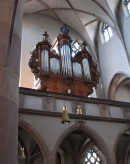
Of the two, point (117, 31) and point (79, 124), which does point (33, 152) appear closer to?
point (79, 124)

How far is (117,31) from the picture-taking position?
16672 mm

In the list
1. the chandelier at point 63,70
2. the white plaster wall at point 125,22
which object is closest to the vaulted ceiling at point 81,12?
the white plaster wall at point 125,22

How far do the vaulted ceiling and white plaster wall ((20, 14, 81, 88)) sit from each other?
1.37ft

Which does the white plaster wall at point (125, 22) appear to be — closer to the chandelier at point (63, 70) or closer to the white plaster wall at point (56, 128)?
the chandelier at point (63, 70)

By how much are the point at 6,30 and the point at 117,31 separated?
13.4 m

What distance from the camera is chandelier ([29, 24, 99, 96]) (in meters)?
13.2

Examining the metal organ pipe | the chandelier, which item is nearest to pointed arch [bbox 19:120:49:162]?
the chandelier

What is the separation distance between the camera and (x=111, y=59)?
711 inches

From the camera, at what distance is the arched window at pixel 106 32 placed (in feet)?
60.3

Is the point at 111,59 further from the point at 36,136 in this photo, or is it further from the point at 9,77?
the point at 9,77

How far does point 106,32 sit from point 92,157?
379 inches

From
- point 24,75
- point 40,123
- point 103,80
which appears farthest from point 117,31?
point 40,123

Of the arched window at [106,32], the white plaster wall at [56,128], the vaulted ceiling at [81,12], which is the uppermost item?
the vaulted ceiling at [81,12]

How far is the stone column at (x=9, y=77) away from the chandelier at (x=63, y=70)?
8170 millimetres
